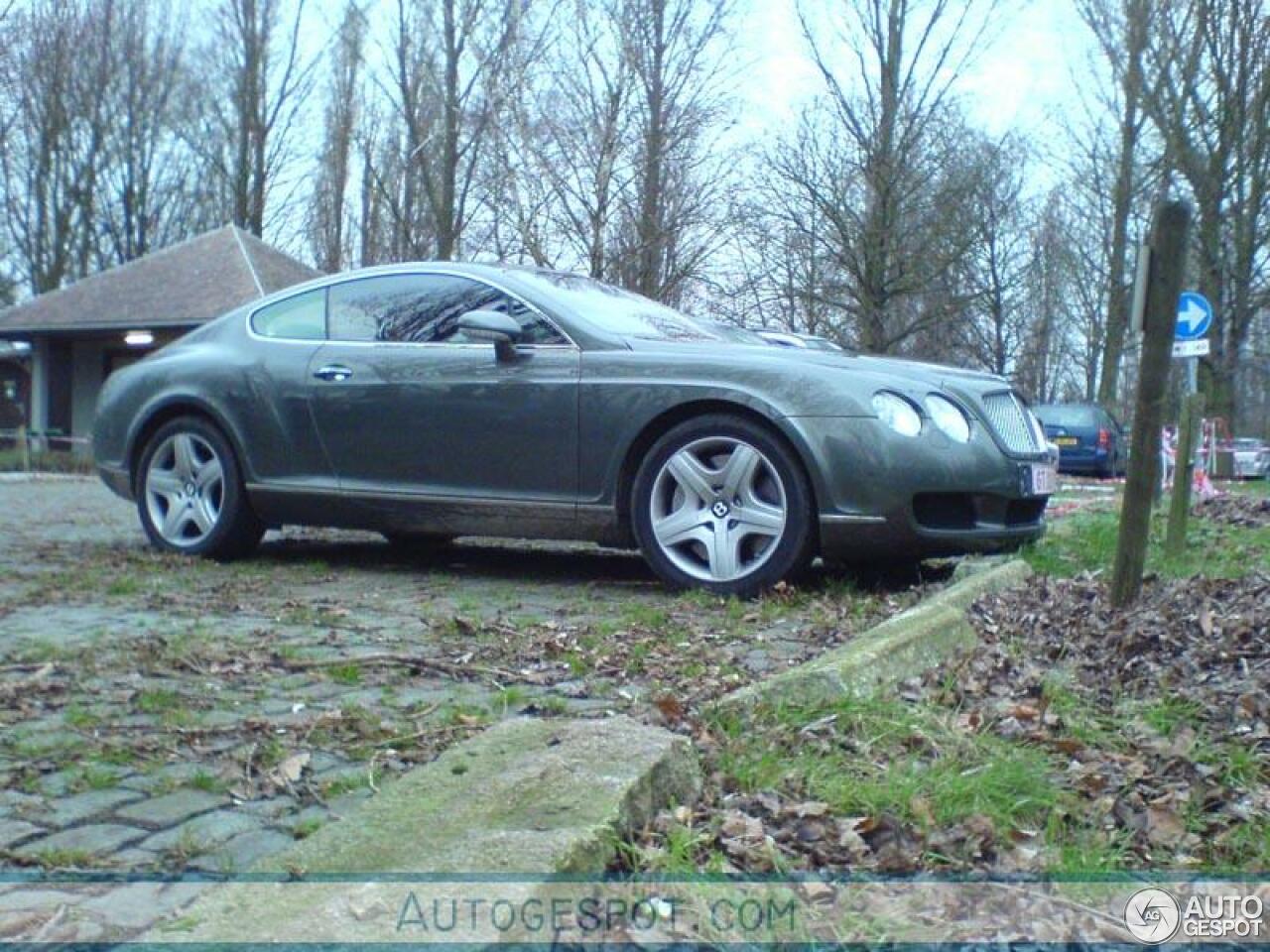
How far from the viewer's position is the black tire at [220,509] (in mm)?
6645

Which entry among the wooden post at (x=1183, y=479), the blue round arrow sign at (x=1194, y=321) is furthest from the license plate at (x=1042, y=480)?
the blue round arrow sign at (x=1194, y=321)

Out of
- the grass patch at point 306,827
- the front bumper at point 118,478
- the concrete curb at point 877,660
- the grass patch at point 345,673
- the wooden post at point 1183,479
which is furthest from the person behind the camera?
the front bumper at point 118,478

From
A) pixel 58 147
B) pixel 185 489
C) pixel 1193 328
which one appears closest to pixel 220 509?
pixel 185 489

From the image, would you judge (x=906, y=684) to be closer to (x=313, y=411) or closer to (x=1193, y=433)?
(x=313, y=411)

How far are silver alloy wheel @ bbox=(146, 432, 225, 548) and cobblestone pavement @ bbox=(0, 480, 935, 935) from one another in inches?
9.0

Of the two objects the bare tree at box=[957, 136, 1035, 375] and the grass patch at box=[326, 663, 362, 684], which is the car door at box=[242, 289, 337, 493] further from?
the bare tree at box=[957, 136, 1035, 375]

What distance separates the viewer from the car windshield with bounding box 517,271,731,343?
20.0 ft

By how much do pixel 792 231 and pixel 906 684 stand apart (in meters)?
20.1

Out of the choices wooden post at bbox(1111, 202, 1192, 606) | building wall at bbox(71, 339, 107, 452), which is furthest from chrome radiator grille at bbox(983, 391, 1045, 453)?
building wall at bbox(71, 339, 107, 452)

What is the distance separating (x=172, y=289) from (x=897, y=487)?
23655 mm

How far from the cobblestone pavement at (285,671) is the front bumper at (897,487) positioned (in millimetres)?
223

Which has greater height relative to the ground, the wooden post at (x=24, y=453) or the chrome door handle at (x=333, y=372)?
the chrome door handle at (x=333, y=372)

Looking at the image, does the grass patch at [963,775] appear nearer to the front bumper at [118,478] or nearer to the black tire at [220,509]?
the black tire at [220,509]

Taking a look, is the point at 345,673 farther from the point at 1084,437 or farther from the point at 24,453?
the point at 1084,437
